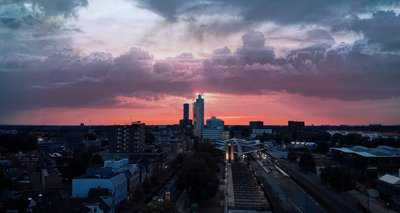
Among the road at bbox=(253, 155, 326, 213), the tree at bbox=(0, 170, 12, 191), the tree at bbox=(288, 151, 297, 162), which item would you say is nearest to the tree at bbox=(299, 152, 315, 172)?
the road at bbox=(253, 155, 326, 213)

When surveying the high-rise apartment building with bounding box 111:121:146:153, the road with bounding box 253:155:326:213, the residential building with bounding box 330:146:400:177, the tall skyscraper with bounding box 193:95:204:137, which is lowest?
the road with bounding box 253:155:326:213

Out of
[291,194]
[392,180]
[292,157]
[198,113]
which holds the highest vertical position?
[198,113]

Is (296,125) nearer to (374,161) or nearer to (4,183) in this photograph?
(374,161)

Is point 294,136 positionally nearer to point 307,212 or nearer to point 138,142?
point 138,142

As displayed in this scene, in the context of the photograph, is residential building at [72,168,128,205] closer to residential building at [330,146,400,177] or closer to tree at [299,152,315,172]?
residential building at [330,146,400,177]

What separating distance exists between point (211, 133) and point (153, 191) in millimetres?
93512

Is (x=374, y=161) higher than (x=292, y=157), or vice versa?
(x=374, y=161)

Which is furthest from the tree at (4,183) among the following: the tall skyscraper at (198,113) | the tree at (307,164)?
the tall skyscraper at (198,113)

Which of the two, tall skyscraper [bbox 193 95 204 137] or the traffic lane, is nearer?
the traffic lane

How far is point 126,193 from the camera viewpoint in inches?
1072

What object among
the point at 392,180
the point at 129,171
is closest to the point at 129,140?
the point at 129,171

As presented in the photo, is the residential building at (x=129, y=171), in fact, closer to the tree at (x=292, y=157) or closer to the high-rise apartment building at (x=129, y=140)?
the high-rise apartment building at (x=129, y=140)

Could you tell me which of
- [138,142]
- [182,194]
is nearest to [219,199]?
[182,194]

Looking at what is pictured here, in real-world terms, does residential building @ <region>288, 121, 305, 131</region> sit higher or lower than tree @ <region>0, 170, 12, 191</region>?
higher
